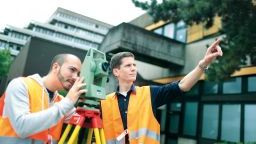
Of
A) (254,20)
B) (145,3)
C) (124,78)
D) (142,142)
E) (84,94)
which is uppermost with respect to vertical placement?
(145,3)

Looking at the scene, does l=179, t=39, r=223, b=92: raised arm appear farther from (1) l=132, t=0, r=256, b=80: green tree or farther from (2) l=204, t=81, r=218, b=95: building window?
(2) l=204, t=81, r=218, b=95: building window

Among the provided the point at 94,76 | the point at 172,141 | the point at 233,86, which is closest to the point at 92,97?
the point at 94,76

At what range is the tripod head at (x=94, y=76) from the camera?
6.33 ft

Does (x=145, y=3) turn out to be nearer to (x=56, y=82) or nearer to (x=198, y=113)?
(x=198, y=113)

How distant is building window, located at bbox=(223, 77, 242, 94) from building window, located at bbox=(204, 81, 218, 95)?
1.30 feet

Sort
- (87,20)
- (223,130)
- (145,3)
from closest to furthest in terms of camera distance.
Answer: (145,3) < (223,130) < (87,20)

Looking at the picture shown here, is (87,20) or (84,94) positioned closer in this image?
(84,94)

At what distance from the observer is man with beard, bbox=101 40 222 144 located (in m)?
2.18

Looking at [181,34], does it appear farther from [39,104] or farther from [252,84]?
[39,104]

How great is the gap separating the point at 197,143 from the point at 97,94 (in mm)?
9302

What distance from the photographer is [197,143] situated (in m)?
10.6

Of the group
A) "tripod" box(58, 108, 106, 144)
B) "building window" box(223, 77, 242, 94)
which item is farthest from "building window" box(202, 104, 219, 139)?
"tripod" box(58, 108, 106, 144)

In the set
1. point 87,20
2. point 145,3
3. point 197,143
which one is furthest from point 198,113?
point 87,20

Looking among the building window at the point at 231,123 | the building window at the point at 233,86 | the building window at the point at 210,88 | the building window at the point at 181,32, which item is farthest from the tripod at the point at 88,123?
the building window at the point at 181,32
